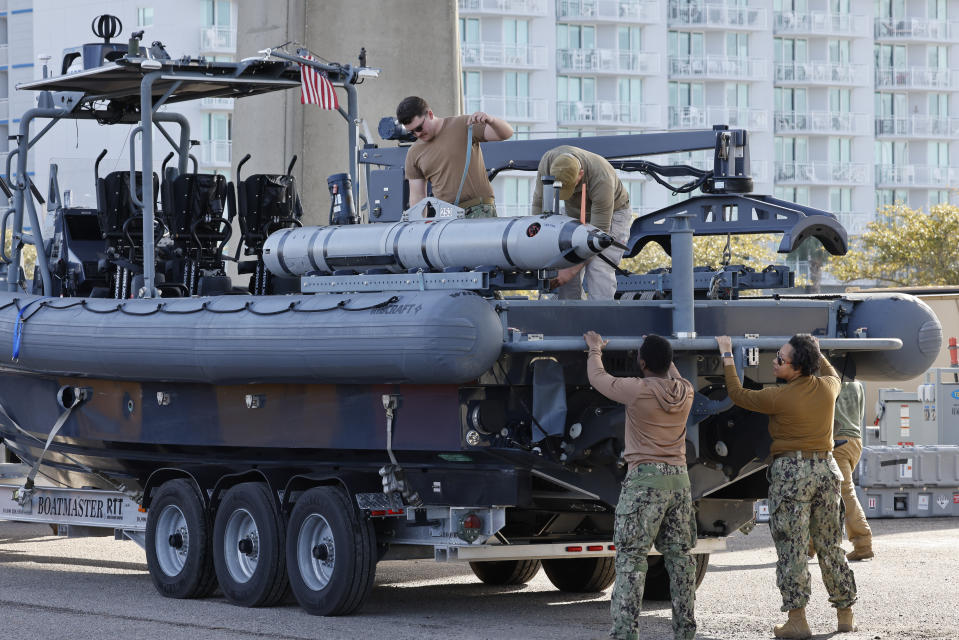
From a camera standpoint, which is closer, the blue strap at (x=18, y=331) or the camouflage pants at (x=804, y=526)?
the camouflage pants at (x=804, y=526)

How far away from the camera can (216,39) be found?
6756cm

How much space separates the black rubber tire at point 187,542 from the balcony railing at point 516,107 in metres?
61.4

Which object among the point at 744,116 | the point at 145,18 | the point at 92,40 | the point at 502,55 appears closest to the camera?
the point at 92,40

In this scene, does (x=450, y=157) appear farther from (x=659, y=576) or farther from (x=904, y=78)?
(x=904, y=78)

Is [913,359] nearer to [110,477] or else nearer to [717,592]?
[717,592]

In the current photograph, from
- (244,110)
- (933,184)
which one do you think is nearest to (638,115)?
(933,184)

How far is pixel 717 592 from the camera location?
40.8 ft

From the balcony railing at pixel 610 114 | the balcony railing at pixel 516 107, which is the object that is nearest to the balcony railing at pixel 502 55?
the balcony railing at pixel 516 107

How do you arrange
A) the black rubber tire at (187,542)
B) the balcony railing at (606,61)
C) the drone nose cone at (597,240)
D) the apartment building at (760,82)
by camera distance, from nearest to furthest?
Answer: the drone nose cone at (597,240), the black rubber tire at (187,542), the apartment building at (760,82), the balcony railing at (606,61)

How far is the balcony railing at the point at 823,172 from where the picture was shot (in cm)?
7931

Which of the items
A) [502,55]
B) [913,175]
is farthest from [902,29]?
[502,55]

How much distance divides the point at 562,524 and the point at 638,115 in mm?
65926

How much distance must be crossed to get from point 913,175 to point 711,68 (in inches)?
486

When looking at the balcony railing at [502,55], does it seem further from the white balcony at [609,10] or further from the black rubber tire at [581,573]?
the black rubber tire at [581,573]
